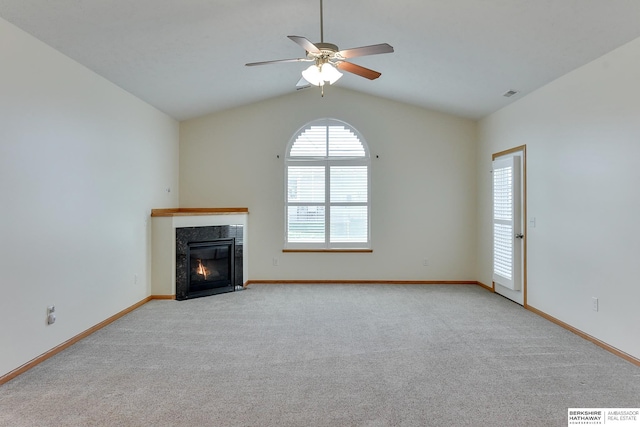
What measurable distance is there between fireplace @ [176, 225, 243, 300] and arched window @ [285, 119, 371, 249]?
0.95 meters

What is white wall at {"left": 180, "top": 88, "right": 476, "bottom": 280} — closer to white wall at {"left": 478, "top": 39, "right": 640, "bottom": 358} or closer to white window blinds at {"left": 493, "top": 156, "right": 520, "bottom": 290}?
white window blinds at {"left": 493, "top": 156, "right": 520, "bottom": 290}

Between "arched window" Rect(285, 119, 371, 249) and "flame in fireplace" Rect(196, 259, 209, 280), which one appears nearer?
"flame in fireplace" Rect(196, 259, 209, 280)

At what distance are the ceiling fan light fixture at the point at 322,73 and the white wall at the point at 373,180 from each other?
321cm

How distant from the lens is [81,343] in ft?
11.3

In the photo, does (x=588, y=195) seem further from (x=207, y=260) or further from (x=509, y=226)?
(x=207, y=260)

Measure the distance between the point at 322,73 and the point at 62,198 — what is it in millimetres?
2554

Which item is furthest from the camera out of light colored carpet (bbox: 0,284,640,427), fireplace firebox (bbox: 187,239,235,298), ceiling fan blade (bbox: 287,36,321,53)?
fireplace firebox (bbox: 187,239,235,298)

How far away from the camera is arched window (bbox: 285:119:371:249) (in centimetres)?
613

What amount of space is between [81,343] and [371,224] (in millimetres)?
4188

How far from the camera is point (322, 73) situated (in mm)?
2887

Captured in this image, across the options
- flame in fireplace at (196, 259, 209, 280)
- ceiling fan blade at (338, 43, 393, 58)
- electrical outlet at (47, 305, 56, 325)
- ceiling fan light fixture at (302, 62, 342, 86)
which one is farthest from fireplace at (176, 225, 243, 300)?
ceiling fan blade at (338, 43, 393, 58)

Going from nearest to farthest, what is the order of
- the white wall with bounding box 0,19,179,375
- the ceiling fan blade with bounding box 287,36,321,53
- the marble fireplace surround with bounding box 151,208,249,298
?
the ceiling fan blade with bounding box 287,36,321,53 < the white wall with bounding box 0,19,179,375 < the marble fireplace surround with bounding box 151,208,249,298

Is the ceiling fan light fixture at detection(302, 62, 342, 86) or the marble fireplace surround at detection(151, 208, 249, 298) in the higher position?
Answer: the ceiling fan light fixture at detection(302, 62, 342, 86)

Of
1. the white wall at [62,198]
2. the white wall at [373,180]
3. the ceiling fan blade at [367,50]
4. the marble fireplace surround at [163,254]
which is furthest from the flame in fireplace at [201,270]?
the ceiling fan blade at [367,50]
